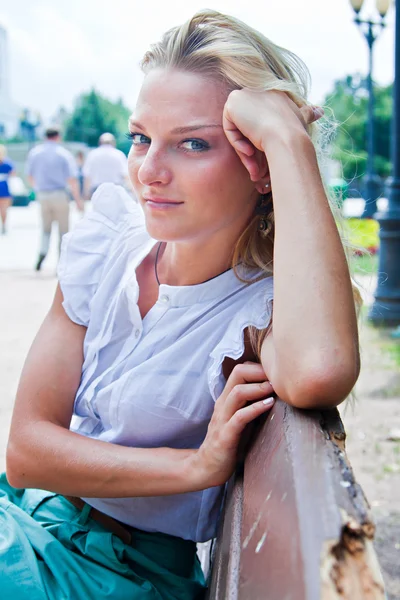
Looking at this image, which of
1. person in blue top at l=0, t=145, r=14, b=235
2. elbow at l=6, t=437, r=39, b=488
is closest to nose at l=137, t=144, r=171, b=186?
elbow at l=6, t=437, r=39, b=488

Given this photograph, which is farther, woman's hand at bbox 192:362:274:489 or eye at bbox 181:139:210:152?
eye at bbox 181:139:210:152

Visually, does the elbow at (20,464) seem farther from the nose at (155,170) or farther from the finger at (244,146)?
the finger at (244,146)

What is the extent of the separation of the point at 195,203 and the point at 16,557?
78cm

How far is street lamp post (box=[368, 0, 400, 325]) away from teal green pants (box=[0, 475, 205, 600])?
5.95m

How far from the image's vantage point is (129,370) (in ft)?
5.38

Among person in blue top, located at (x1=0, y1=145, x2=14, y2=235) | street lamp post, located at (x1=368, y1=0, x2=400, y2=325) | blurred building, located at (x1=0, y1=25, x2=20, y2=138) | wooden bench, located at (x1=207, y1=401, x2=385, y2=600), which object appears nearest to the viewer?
wooden bench, located at (x1=207, y1=401, x2=385, y2=600)

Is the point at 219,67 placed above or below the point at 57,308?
above

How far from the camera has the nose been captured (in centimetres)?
150

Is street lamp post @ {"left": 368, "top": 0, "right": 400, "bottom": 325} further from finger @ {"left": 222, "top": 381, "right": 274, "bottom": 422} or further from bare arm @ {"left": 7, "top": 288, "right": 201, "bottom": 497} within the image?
finger @ {"left": 222, "top": 381, "right": 274, "bottom": 422}

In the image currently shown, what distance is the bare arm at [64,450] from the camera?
4.88ft

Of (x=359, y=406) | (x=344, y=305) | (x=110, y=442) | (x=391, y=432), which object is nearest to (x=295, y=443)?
(x=344, y=305)

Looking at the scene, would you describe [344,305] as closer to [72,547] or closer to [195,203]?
[195,203]

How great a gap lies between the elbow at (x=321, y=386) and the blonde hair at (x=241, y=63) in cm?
30

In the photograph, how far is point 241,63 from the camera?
1.53 m
